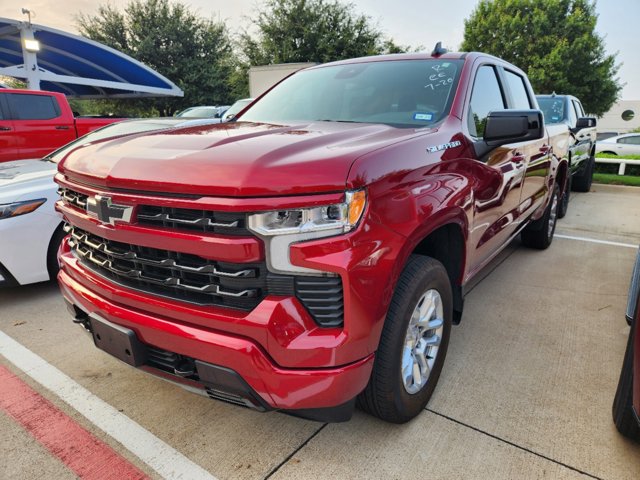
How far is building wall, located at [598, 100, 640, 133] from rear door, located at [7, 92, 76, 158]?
4505 cm

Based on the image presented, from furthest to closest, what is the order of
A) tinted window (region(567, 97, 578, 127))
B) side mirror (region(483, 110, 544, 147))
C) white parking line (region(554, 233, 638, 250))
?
tinted window (region(567, 97, 578, 127)) → white parking line (region(554, 233, 638, 250)) → side mirror (region(483, 110, 544, 147))

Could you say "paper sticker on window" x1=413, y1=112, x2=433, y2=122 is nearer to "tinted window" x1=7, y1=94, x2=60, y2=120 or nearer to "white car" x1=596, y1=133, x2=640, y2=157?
"tinted window" x1=7, y1=94, x2=60, y2=120

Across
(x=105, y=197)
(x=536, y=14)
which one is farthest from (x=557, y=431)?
(x=536, y=14)

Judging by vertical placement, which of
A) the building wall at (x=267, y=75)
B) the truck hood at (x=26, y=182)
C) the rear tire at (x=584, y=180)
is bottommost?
the rear tire at (x=584, y=180)

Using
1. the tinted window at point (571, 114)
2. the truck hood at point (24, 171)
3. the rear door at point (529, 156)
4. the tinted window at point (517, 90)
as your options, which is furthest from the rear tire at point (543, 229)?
the truck hood at point (24, 171)

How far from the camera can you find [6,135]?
7.17 m

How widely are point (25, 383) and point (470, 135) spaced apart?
2974 mm

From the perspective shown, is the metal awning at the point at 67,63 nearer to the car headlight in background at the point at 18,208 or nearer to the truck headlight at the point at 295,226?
the car headlight in background at the point at 18,208

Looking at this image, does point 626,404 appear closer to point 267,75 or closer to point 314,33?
point 267,75

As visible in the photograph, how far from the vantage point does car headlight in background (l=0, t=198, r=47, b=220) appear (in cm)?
361

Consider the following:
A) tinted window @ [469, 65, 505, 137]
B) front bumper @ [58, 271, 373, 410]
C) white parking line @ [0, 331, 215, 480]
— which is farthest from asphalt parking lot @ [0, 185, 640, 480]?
tinted window @ [469, 65, 505, 137]

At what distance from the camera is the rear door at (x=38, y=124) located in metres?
7.33

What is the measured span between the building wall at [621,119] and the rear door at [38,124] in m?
45.0

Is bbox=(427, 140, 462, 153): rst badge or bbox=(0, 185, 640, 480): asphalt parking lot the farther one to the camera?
bbox=(427, 140, 462, 153): rst badge
